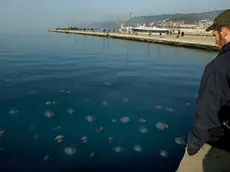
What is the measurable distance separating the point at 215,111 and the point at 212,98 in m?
0.16

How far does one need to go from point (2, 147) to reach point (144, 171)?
463 centimetres

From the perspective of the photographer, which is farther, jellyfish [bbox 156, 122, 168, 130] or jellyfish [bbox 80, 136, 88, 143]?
jellyfish [bbox 156, 122, 168, 130]

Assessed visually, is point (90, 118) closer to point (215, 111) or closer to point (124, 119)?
point (124, 119)

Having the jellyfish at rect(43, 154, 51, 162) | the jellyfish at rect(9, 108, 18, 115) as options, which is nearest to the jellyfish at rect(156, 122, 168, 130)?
the jellyfish at rect(43, 154, 51, 162)

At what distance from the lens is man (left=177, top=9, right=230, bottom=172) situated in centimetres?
275

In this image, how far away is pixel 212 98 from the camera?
2.81m

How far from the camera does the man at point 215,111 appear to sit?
2.75m

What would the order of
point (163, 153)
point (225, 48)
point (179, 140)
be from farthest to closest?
point (179, 140) → point (163, 153) → point (225, 48)

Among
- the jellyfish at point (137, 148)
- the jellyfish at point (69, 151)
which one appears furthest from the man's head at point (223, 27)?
the jellyfish at point (69, 151)

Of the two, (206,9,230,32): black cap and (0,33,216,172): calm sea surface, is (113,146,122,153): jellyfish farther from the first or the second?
(206,9,230,32): black cap

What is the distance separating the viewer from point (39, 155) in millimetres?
7875

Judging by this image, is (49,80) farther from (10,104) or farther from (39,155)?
(39,155)

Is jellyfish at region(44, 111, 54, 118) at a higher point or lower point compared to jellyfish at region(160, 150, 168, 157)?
higher

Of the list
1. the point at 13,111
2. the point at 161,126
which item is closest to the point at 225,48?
the point at 161,126
